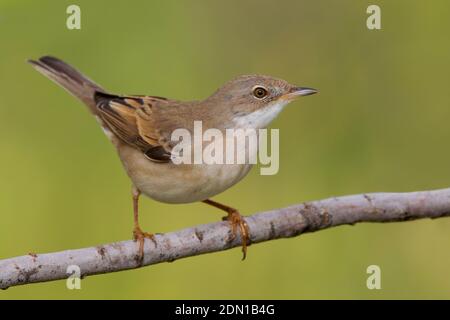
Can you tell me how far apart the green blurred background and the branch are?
4.71ft

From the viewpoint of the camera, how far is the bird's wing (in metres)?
5.22

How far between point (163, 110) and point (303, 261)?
1.60 metres

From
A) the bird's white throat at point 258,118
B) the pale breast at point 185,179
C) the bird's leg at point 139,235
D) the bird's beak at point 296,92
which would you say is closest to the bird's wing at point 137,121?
the pale breast at point 185,179

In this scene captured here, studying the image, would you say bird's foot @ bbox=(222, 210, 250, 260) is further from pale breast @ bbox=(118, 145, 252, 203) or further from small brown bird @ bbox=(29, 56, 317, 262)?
pale breast @ bbox=(118, 145, 252, 203)

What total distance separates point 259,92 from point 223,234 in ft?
3.68

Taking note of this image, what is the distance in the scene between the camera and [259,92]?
16.7 feet

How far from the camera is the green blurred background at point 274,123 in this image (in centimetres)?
609

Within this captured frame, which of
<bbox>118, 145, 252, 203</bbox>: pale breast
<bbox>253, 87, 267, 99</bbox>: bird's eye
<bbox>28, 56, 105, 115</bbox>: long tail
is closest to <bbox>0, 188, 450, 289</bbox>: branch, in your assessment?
<bbox>118, 145, 252, 203</bbox>: pale breast

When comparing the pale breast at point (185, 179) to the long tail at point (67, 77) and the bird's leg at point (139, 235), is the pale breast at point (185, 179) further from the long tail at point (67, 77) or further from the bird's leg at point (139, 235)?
the long tail at point (67, 77)

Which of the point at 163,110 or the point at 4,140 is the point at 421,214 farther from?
the point at 4,140

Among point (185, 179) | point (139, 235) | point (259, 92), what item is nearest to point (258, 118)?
point (259, 92)

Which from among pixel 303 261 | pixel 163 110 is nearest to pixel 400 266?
pixel 303 261

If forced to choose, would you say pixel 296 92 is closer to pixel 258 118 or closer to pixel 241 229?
pixel 258 118

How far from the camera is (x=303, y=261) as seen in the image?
600 cm
